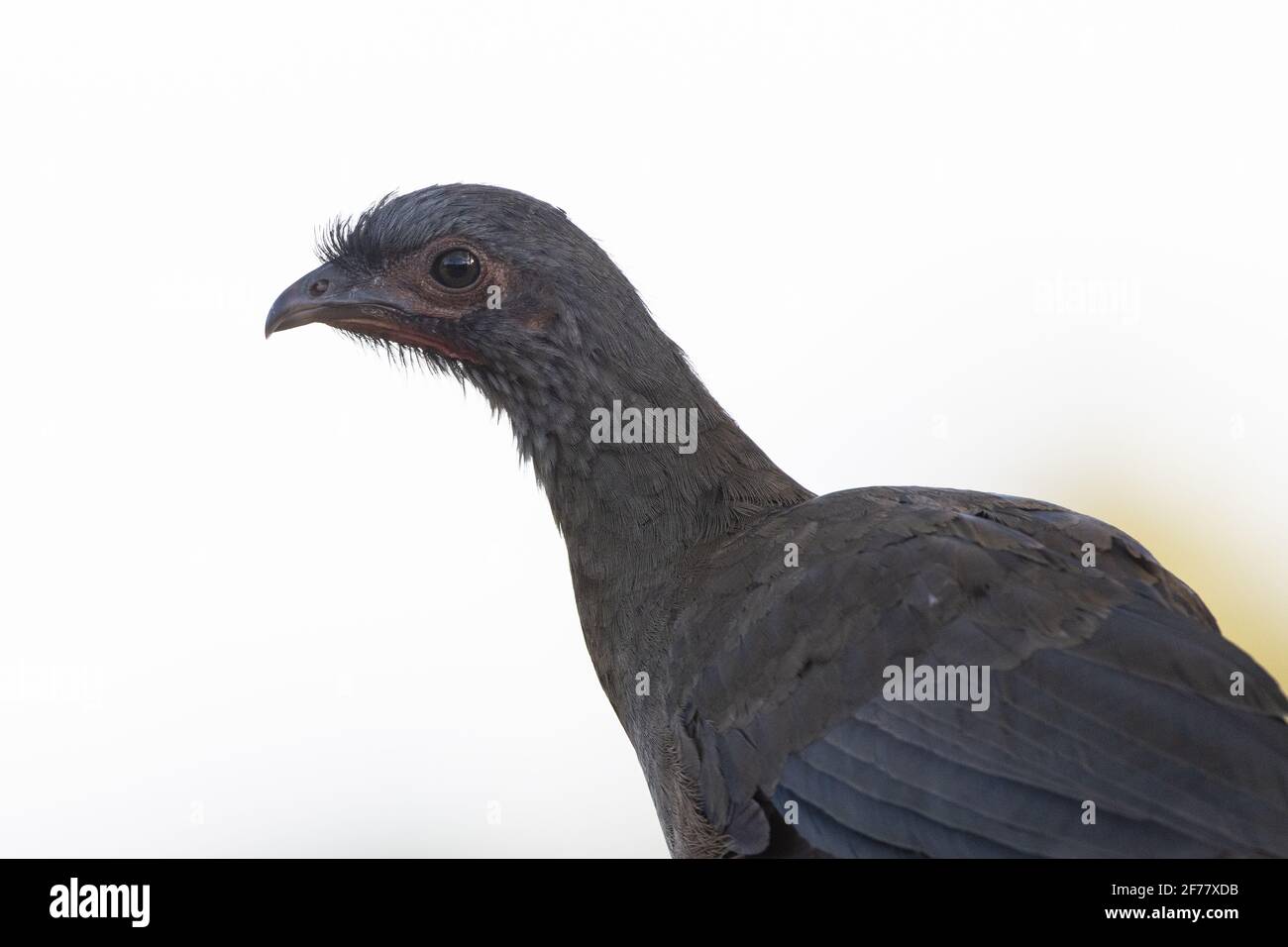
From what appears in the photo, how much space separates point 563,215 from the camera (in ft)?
13.9

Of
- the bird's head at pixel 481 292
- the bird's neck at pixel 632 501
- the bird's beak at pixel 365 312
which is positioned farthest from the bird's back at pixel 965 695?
the bird's beak at pixel 365 312

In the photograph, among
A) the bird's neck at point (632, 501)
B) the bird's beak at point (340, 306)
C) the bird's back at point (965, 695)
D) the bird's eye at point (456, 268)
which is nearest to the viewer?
the bird's back at point (965, 695)

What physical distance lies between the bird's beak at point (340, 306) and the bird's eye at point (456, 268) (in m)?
0.15

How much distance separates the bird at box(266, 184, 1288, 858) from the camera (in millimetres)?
3109

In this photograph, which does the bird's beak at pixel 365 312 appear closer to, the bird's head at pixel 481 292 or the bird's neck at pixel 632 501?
the bird's head at pixel 481 292

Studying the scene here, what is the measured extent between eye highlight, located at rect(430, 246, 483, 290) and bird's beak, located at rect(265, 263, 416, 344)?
0.48 ft

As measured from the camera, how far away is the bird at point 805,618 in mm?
3109

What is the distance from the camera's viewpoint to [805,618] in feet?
11.8

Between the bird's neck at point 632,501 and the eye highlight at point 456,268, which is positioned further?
the eye highlight at point 456,268

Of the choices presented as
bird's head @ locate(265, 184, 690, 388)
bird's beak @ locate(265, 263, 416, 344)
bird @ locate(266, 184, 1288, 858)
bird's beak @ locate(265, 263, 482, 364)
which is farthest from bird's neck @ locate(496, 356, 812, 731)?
bird's beak @ locate(265, 263, 416, 344)

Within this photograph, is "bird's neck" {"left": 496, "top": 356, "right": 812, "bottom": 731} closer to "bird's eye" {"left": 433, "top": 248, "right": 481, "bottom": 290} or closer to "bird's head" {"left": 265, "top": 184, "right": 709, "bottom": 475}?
"bird's head" {"left": 265, "top": 184, "right": 709, "bottom": 475}

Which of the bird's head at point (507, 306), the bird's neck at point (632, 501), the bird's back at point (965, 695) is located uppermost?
the bird's head at point (507, 306)

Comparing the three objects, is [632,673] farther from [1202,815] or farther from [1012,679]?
[1202,815]
